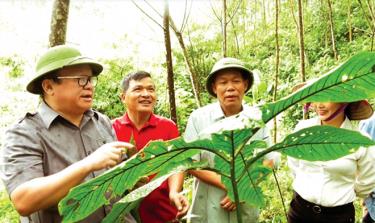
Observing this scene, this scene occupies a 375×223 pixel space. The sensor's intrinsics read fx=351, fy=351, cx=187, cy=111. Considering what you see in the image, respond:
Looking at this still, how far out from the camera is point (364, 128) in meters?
2.71

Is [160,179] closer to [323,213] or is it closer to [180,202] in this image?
[180,202]

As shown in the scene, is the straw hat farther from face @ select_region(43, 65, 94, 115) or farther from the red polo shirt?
face @ select_region(43, 65, 94, 115)

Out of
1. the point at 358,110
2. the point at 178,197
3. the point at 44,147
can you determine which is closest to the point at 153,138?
the point at 178,197

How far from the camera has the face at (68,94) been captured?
1.65 meters

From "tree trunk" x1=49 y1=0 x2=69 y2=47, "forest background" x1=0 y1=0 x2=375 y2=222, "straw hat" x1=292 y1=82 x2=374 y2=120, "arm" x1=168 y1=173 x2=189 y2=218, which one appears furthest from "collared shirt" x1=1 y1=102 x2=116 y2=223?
"forest background" x1=0 y1=0 x2=375 y2=222

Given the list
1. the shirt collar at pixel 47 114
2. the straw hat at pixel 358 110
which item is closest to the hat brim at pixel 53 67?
the shirt collar at pixel 47 114

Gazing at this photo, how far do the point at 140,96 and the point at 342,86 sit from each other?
1.95 m

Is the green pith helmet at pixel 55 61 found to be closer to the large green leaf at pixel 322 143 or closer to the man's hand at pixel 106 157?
the man's hand at pixel 106 157

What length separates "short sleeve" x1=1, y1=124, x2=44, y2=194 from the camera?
1.35 metres

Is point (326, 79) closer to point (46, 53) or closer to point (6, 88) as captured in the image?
point (46, 53)

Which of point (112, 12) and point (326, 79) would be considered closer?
point (326, 79)

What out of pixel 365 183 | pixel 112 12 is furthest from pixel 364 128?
pixel 112 12

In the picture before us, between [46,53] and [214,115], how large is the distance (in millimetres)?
1170

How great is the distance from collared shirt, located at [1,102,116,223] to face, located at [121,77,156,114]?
80 cm
